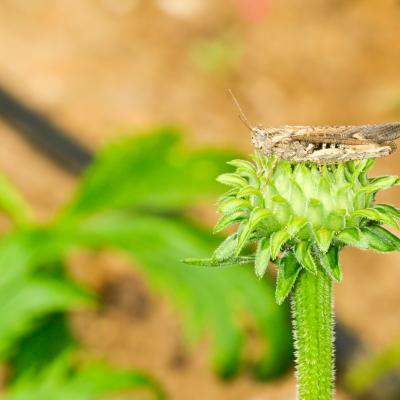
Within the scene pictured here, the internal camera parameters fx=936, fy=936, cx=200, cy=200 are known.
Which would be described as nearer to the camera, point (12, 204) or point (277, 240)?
point (277, 240)

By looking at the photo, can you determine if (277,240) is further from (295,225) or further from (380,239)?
(380,239)

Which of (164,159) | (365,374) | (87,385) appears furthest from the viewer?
(365,374)

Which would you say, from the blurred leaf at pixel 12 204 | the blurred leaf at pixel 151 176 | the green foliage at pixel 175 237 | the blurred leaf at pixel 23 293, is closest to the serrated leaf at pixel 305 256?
the blurred leaf at pixel 23 293

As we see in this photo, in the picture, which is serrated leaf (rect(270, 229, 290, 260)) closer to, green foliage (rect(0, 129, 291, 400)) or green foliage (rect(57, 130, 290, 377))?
green foliage (rect(0, 129, 291, 400))

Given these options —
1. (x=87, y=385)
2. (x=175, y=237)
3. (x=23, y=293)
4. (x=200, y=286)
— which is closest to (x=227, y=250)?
(x=87, y=385)

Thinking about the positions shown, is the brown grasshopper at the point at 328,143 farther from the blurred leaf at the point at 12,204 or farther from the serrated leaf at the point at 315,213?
the blurred leaf at the point at 12,204

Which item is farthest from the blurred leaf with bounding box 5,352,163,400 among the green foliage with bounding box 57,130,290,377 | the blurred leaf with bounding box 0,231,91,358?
the green foliage with bounding box 57,130,290,377

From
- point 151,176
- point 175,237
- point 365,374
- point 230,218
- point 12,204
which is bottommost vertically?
point 230,218

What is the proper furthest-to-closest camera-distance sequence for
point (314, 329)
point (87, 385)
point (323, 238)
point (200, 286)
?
point (200, 286), point (87, 385), point (314, 329), point (323, 238)
